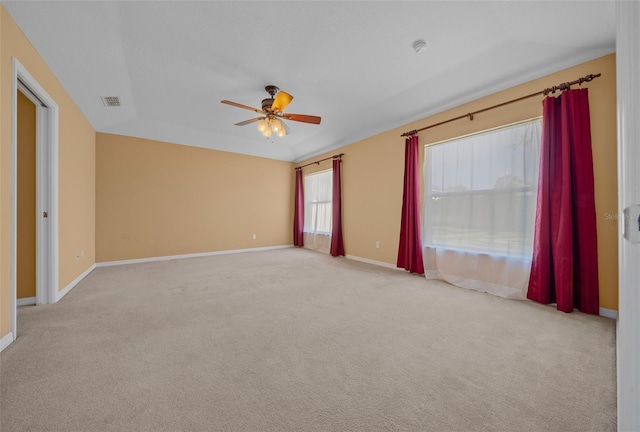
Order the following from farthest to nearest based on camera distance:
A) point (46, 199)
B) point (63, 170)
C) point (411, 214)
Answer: point (411, 214), point (63, 170), point (46, 199)

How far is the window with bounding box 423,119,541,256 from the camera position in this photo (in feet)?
9.30

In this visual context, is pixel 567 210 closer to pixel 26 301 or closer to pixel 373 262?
pixel 373 262

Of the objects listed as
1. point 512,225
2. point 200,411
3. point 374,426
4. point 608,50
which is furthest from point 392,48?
point 200,411

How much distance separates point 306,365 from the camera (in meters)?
1.61

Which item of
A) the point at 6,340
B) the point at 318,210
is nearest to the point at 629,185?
the point at 6,340

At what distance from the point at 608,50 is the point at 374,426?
378cm

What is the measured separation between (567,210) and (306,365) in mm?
2884

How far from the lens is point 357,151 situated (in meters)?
5.17

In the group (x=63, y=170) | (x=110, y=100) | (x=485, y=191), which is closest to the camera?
(x=63, y=170)

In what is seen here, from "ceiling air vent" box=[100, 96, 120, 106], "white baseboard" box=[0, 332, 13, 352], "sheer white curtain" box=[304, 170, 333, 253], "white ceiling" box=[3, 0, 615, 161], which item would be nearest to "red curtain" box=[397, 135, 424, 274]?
"white ceiling" box=[3, 0, 615, 161]

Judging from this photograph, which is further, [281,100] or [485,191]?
[485,191]

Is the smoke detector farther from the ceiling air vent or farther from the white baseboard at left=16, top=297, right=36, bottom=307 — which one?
the white baseboard at left=16, top=297, right=36, bottom=307

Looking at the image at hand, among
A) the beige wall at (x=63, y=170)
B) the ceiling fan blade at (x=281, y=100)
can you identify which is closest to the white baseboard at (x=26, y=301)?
the beige wall at (x=63, y=170)

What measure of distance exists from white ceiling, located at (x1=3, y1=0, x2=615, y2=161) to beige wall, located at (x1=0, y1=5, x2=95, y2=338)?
0.56 ft
